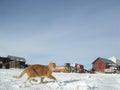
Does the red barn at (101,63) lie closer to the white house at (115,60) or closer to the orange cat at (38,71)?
the white house at (115,60)

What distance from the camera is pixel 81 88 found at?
30.2 feet

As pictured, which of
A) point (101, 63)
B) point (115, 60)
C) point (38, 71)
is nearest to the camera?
point (38, 71)

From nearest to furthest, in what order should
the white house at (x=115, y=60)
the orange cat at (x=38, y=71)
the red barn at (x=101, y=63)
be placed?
the orange cat at (x=38, y=71) → the red barn at (x=101, y=63) → the white house at (x=115, y=60)

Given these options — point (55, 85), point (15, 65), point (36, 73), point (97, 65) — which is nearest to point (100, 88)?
point (55, 85)

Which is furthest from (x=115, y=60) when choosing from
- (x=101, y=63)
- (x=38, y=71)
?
(x=38, y=71)

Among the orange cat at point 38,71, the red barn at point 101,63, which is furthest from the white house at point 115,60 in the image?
the orange cat at point 38,71

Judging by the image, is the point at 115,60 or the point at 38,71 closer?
the point at 38,71

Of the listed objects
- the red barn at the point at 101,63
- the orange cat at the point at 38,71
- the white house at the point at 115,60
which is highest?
the white house at the point at 115,60

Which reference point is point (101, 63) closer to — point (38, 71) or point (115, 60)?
point (115, 60)

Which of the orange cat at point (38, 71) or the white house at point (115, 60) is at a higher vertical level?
the white house at point (115, 60)

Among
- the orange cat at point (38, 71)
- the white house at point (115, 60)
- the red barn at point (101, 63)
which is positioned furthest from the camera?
the white house at point (115, 60)

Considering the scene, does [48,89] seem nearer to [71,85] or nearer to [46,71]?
[71,85]

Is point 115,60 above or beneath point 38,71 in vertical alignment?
above

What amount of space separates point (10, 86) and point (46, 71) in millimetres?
1982
